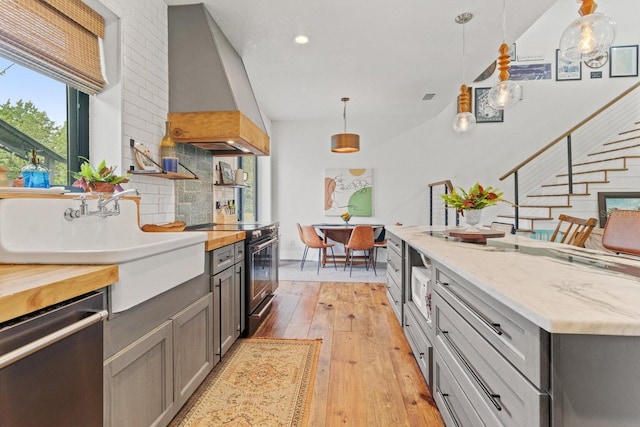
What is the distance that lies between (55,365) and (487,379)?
1303 millimetres

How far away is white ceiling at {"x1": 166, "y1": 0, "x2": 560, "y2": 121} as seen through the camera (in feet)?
8.50

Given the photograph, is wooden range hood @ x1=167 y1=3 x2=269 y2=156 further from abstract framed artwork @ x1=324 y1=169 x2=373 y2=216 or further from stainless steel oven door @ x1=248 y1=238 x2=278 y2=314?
abstract framed artwork @ x1=324 y1=169 x2=373 y2=216

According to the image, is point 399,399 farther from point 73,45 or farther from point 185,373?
point 73,45

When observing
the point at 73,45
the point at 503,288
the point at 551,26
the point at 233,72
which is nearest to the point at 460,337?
the point at 503,288

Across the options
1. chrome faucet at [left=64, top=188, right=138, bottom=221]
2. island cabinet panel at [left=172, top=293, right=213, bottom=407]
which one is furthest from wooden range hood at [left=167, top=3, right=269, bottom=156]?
island cabinet panel at [left=172, top=293, right=213, bottom=407]

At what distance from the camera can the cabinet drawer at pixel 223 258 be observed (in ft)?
6.47

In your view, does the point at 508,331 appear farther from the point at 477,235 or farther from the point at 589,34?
the point at 589,34

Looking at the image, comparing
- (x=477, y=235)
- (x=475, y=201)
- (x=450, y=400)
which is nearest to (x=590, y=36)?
(x=475, y=201)

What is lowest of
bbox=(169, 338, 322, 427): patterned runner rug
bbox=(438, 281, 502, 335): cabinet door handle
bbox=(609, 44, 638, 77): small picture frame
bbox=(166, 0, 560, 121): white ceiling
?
bbox=(169, 338, 322, 427): patterned runner rug

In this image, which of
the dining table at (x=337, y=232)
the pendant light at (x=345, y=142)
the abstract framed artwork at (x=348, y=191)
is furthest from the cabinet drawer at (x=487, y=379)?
the abstract framed artwork at (x=348, y=191)

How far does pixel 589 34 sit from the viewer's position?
155cm

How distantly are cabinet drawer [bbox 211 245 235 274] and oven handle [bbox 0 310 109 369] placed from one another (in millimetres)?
931

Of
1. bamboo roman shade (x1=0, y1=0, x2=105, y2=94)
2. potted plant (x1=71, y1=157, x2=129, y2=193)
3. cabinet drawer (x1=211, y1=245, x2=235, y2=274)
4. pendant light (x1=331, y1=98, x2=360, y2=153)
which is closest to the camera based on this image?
bamboo roman shade (x1=0, y1=0, x2=105, y2=94)

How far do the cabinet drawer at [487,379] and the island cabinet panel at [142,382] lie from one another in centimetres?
127
